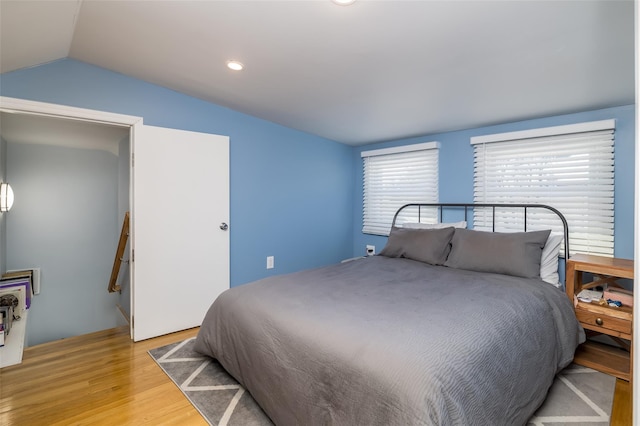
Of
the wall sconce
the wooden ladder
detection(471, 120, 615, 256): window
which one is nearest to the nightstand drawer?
detection(471, 120, 615, 256): window

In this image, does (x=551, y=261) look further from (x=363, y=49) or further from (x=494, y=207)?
(x=363, y=49)

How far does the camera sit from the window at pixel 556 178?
8.25 feet

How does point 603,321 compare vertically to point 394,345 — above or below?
below

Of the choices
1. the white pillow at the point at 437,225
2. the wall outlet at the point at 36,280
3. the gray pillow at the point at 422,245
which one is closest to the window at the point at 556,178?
the white pillow at the point at 437,225

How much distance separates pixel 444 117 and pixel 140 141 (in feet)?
9.17

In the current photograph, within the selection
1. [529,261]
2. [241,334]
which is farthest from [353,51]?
[529,261]

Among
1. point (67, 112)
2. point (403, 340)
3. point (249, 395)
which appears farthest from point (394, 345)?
point (67, 112)

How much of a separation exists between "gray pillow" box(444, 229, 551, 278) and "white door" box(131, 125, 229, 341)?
2.27 meters

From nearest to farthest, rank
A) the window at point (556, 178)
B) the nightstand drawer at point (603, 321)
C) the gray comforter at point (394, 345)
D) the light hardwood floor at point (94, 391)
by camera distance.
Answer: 1. the gray comforter at point (394, 345)
2. the light hardwood floor at point (94, 391)
3. the nightstand drawer at point (603, 321)
4. the window at point (556, 178)

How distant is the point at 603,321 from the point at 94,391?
11.0 feet

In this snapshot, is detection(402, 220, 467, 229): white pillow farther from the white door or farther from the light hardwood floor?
the white door

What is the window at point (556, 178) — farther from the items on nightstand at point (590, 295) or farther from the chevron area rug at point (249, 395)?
the chevron area rug at point (249, 395)

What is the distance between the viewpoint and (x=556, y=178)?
275 centimetres

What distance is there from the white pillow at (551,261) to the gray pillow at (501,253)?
0.23 feet
